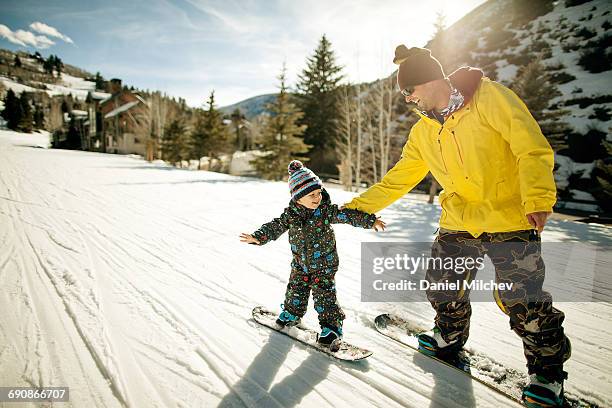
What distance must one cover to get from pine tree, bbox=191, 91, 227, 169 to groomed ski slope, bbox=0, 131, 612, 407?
20.8 metres

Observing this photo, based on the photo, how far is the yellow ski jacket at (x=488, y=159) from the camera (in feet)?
5.04

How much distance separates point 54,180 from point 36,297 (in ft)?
31.4

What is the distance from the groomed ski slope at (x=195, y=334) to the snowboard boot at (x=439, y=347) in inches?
3.3

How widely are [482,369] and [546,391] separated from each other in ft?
1.44

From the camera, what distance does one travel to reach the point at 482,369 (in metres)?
2.15

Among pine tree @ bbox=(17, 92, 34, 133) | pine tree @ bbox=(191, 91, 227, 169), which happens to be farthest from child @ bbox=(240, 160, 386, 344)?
pine tree @ bbox=(17, 92, 34, 133)

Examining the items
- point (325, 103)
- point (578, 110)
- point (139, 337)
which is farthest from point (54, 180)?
point (578, 110)

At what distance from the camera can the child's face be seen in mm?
2301

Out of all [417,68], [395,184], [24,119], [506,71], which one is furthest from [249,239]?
[24,119]

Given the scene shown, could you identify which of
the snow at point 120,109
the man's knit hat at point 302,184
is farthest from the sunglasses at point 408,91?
Answer: the snow at point 120,109

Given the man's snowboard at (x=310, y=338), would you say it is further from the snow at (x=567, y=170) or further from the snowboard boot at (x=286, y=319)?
the snow at (x=567, y=170)

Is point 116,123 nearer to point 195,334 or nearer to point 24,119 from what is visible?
point 24,119

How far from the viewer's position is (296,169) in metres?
2.47

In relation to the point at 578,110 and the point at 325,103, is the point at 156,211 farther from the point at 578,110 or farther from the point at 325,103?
the point at 578,110
